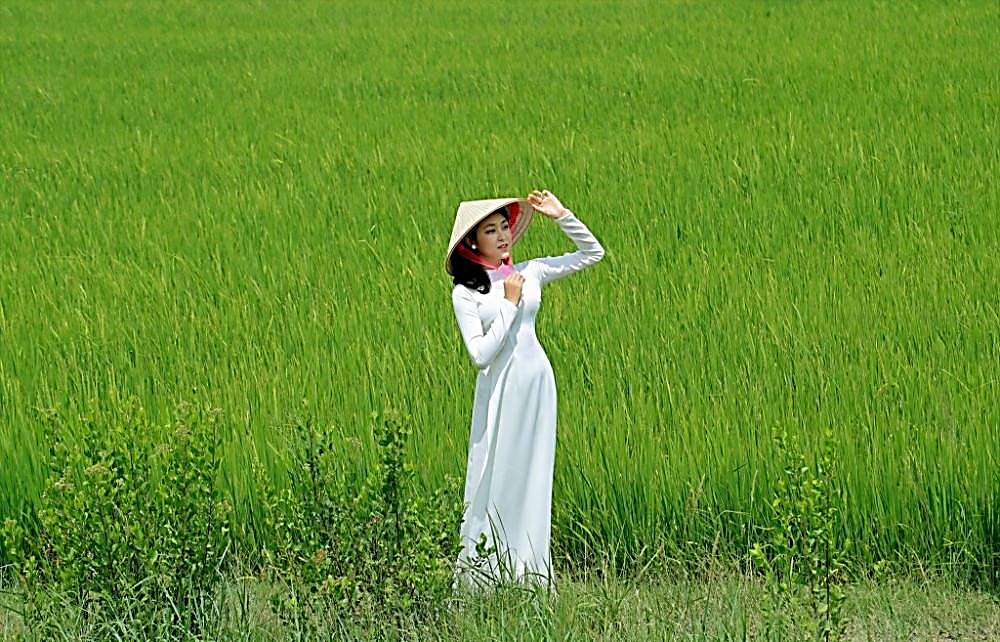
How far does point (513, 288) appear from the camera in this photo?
113 inches

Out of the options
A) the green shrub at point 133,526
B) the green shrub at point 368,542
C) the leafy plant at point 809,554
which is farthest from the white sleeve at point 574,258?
the green shrub at point 133,526

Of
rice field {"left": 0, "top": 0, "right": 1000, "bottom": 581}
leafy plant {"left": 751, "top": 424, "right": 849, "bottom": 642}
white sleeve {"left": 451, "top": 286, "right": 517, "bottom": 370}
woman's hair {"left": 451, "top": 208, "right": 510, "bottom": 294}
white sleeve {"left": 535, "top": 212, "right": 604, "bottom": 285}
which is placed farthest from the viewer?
rice field {"left": 0, "top": 0, "right": 1000, "bottom": 581}

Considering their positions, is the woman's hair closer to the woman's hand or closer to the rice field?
the woman's hand

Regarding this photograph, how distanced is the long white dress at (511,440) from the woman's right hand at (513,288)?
0.08 feet

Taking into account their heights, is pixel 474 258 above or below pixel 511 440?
above

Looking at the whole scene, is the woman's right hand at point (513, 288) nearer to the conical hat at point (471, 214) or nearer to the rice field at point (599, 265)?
the conical hat at point (471, 214)

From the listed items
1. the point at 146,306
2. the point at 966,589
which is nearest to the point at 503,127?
the point at 146,306

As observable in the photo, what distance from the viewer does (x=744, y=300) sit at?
4.87m

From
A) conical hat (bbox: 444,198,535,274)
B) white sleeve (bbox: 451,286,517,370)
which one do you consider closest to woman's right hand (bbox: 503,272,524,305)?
white sleeve (bbox: 451,286,517,370)

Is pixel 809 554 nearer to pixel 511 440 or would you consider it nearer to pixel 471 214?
pixel 511 440

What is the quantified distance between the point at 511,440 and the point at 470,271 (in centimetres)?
36

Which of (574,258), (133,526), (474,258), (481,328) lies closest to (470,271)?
(474,258)

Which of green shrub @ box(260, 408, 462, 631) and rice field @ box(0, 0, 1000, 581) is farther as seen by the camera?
rice field @ box(0, 0, 1000, 581)

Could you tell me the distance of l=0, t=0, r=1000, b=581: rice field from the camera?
142 inches
